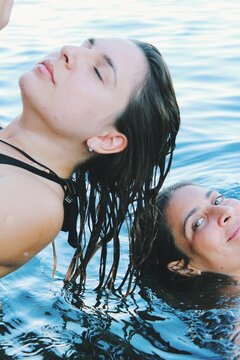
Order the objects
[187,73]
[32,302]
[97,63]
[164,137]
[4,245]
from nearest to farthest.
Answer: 1. [4,245]
2. [97,63]
3. [164,137]
4. [32,302]
5. [187,73]

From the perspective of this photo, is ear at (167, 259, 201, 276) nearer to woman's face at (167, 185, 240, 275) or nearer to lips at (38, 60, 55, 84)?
Answer: woman's face at (167, 185, 240, 275)

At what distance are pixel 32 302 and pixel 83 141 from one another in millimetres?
1141

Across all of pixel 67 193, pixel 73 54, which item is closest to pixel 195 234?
pixel 67 193

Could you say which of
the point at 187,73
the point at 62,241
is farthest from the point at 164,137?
Result: the point at 187,73

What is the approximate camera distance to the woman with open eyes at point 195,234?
4.88m

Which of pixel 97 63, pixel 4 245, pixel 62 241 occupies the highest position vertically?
pixel 97 63

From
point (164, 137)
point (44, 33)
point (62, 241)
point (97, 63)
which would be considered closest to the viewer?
point (97, 63)

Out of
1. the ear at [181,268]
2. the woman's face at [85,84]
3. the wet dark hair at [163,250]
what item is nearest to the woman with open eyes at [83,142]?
the woman's face at [85,84]

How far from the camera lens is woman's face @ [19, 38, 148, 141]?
13.0 feet

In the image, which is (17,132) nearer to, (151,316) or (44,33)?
(151,316)

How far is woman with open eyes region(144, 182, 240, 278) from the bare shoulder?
47.4 inches

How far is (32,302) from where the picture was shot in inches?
188

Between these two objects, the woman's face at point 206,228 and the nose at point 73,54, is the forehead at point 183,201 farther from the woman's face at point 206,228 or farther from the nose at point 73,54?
the nose at point 73,54

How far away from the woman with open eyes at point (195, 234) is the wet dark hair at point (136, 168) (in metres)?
0.32
